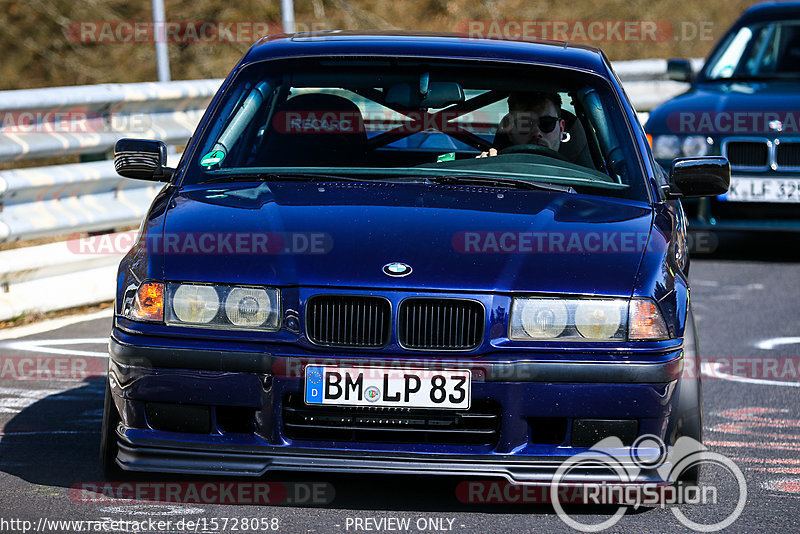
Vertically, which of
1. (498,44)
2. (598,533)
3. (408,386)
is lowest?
(598,533)

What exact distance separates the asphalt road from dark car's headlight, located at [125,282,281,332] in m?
0.61

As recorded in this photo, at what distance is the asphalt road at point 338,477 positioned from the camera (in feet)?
14.4

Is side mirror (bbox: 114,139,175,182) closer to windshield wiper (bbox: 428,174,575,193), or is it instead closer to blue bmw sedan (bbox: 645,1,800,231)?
windshield wiper (bbox: 428,174,575,193)

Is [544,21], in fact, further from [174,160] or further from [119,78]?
[174,160]

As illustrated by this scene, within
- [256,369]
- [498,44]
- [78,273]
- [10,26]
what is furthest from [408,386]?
[10,26]

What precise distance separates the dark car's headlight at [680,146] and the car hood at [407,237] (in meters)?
5.36

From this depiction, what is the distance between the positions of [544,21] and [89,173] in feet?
51.8

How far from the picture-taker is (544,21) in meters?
23.6

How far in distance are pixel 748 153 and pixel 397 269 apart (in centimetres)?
648

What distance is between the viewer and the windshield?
11406 millimetres

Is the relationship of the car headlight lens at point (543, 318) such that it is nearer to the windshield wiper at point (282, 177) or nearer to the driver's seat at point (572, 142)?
the windshield wiper at point (282, 177)
